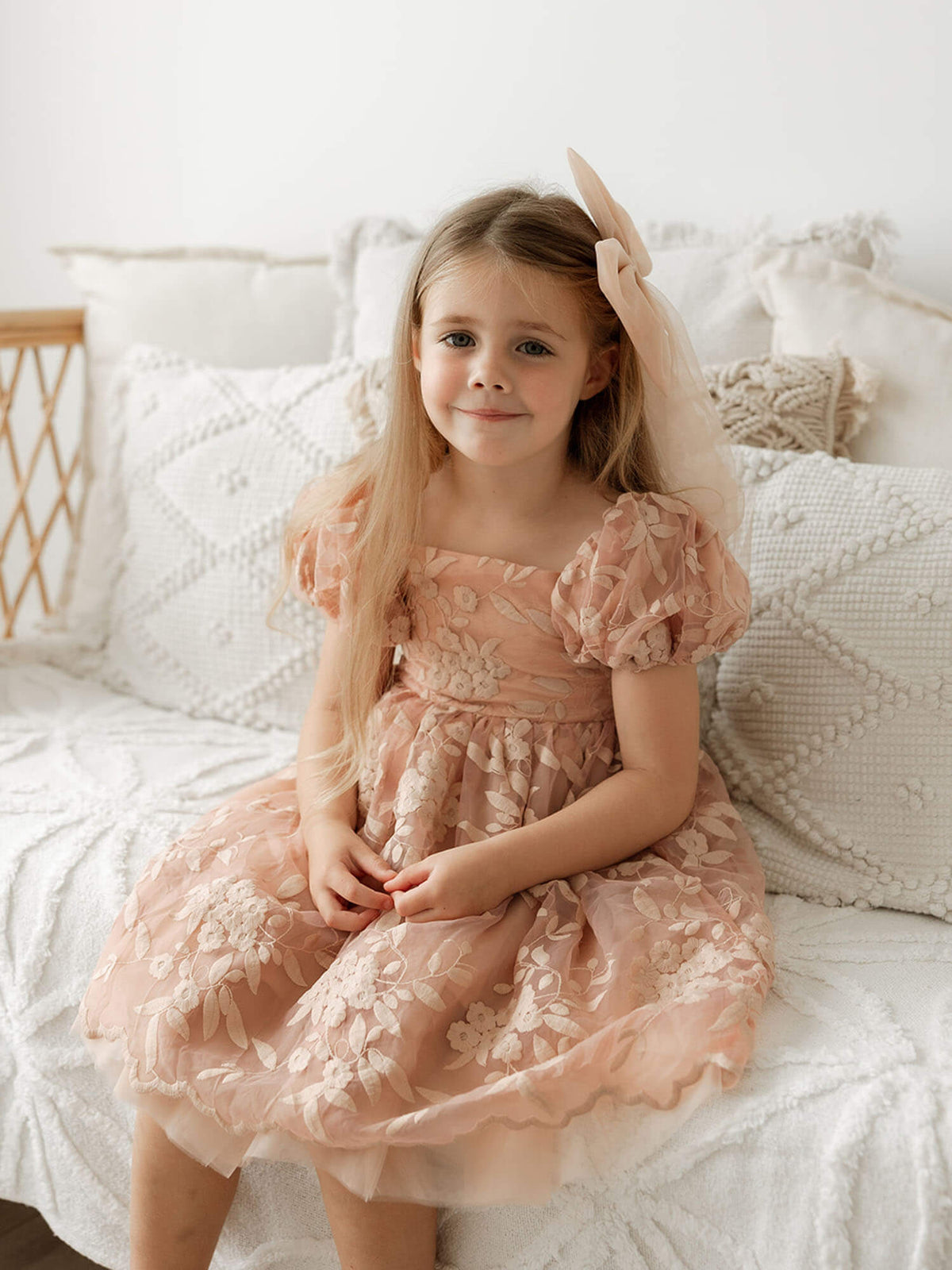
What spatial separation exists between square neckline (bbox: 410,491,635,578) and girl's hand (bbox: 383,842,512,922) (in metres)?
0.25

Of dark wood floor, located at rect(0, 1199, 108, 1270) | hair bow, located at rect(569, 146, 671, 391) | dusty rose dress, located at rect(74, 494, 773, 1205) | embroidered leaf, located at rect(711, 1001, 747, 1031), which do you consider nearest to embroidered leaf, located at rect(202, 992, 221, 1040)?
dusty rose dress, located at rect(74, 494, 773, 1205)

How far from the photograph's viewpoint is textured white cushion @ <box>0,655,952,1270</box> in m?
0.75

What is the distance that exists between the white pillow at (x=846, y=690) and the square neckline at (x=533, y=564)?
179mm

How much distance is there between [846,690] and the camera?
1.06 m

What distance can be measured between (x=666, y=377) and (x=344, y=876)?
484mm

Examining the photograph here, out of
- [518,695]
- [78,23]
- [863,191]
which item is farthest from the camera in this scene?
[78,23]

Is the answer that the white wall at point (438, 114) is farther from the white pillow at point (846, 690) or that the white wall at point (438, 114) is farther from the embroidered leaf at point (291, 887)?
the embroidered leaf at point (291, 887)

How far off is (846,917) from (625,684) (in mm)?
282

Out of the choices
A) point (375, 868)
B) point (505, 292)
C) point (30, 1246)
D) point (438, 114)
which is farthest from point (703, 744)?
point (438, 114)

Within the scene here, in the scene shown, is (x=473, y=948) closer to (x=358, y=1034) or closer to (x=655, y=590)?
(x=358, y=1034)

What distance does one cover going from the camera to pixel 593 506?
1.05m

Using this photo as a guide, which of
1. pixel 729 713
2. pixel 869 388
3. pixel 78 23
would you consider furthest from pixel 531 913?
pixel 78 23

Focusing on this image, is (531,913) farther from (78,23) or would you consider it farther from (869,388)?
(78,23)

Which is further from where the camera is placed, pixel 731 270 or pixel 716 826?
pixel 731 270
